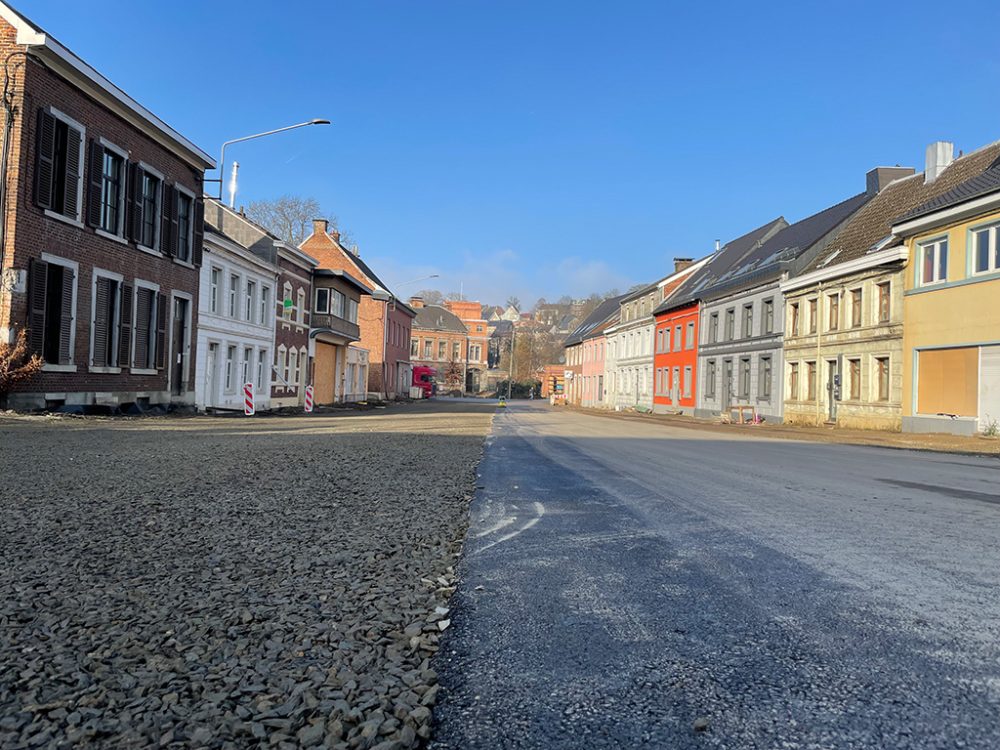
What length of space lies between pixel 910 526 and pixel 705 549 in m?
2.28

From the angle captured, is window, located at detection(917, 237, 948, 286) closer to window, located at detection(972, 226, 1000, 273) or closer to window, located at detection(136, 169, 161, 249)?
window, located at detection(972, 226, 1000, 273)

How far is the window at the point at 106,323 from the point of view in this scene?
1908cm

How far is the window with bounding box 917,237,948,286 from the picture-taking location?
22.3m

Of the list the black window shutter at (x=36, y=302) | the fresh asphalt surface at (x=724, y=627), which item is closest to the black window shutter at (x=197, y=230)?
the black window shutter at (x=36, y=302)

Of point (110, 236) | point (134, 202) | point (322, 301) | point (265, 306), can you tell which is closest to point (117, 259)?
point (110, 236)

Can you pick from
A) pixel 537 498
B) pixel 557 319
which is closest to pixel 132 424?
pixel 537 498

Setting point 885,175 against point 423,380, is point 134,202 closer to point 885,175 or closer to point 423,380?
point 885,175

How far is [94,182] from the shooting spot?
1866 centimetres

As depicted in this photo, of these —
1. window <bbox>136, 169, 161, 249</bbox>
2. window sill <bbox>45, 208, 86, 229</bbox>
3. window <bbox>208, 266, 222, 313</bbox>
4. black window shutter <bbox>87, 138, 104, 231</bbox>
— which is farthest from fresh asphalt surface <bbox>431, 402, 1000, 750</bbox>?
window <bbox>208, 266, 222, 313</bbox>

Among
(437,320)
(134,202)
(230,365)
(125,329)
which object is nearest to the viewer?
(125,329)

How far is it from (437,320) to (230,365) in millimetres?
65719

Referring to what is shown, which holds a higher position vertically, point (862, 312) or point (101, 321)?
point (862, 312)

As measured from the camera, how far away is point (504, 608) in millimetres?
3566

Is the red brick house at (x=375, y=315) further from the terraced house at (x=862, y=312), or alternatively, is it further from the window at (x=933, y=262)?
the window at (x=933, y=262)
